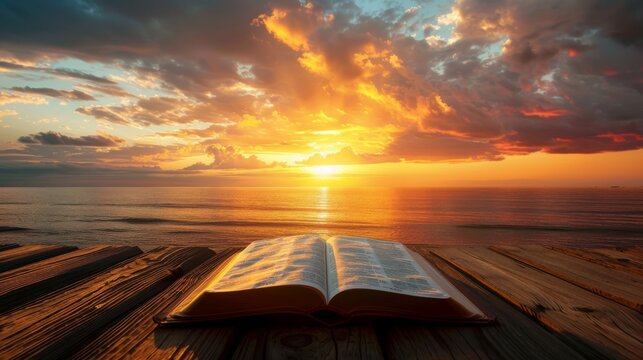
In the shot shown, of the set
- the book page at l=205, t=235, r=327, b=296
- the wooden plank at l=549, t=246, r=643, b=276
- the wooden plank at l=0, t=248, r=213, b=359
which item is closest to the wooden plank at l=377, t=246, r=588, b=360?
the book page at l=205, t=235, r=327, b=296

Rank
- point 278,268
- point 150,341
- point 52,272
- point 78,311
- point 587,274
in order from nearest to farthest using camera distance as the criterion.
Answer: point 150,341 < point 78,311 < point 278,268 < point 52,272 < point 587,274

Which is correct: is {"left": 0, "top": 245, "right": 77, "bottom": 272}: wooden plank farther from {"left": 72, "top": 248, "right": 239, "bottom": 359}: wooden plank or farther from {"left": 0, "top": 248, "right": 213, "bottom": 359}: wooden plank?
{"left": 72, "top": 248, "right": 239, "bottom": 359}: wooden plank

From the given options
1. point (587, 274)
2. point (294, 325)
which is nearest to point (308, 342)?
point (294, 325)

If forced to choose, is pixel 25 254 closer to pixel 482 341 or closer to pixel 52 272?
pixel 52 272

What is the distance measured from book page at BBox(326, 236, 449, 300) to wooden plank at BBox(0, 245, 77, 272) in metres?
1.96

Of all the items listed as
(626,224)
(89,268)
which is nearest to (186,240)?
(89,268)

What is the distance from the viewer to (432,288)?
1.29 m

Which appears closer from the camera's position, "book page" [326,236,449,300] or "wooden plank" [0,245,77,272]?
"book page" [326,236,449,300]

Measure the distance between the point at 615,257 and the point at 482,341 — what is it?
232cm

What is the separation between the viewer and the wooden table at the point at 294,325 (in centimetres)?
102

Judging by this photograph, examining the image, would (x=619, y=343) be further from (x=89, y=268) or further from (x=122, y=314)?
(x=89, y=268)

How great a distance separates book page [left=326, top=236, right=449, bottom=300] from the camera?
1228 millimetres

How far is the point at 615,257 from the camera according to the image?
259cm

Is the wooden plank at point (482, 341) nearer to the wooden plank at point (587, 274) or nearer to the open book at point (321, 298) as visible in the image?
the open book at point (321, 298)
